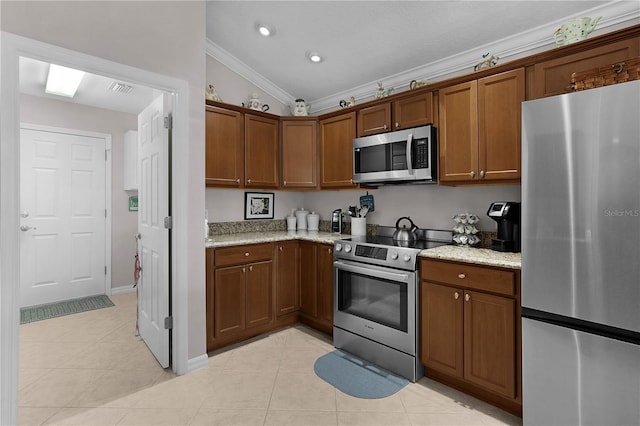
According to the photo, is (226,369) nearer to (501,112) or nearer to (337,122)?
(337,122)

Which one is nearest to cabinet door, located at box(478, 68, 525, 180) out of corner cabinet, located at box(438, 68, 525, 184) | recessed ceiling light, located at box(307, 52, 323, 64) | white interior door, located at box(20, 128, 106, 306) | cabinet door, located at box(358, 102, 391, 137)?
corner cabinet, located at box(438, 68, 525, 184)

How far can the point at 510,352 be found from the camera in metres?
1.89

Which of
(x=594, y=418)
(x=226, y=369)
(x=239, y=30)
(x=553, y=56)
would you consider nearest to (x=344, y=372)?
(x=226, y=369)

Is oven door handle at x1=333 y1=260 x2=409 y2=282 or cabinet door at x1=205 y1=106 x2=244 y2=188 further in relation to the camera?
cabinet door at x1=205 y1=106 x2=244 y2=188

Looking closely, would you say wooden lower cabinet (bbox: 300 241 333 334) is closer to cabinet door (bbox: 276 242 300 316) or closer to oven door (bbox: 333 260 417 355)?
cabinet door (bbox: 276 242 300 316)

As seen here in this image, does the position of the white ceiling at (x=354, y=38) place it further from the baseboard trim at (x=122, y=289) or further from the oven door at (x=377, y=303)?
the baseboard trim at (x=122, y=289)

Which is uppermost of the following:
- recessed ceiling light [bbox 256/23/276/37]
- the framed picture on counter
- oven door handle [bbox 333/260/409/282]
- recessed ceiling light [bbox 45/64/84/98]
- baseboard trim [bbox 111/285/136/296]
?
recessed ceiling light [bbox 256/23/276/37]

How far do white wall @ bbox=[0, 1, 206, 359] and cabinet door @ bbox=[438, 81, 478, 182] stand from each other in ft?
6.37

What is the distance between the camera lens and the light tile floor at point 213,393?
1.93 meters

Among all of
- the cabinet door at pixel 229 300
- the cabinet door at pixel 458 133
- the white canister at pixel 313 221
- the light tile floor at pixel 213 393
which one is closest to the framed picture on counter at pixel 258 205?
the white canister at pixel 313 221

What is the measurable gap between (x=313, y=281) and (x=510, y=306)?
1789 mm

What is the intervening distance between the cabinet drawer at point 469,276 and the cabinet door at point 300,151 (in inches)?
69.0

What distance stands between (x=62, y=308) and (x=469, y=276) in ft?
15.1

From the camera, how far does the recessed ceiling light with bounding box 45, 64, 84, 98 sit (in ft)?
10.5
